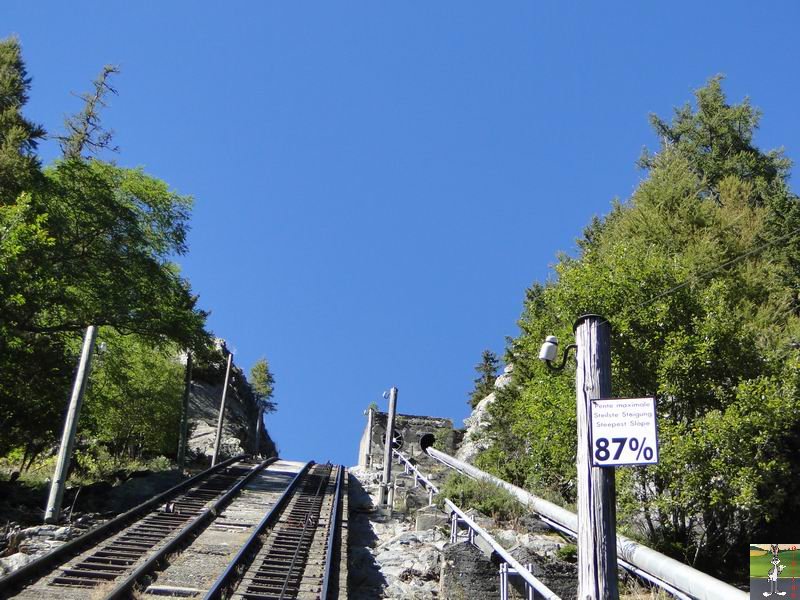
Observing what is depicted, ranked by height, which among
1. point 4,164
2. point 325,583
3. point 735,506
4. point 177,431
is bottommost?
point 325,583

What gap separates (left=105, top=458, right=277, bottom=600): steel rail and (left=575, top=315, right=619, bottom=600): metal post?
5.34m

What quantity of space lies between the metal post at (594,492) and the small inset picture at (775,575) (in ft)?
3.63

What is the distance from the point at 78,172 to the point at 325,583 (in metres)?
20.1

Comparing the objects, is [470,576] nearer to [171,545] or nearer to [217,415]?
[171,545]

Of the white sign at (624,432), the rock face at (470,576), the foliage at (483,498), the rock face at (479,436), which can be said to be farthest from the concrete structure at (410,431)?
the white sign at (624,432)

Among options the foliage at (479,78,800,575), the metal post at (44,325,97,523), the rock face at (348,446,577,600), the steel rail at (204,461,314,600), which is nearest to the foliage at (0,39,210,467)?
the metal post at (44,325,97,523)

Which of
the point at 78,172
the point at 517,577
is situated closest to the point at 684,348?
the point at 517,577

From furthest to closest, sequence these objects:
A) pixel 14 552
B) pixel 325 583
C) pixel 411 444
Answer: pixel 411 444 → pixel 14 552 → pixel 325 583

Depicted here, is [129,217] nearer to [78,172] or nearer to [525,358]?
[78,172]

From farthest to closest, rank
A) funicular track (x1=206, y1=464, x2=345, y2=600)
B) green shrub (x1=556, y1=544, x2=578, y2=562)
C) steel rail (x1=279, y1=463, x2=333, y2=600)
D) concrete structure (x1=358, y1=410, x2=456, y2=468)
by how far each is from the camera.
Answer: concrete structure (x1=358, y1=410, x2=456, y2=468) < green shrub (x1=556, y1=544, x2=578, y2=562) < steel rail (x1=279, y1=463, x2=333, y2=600) < funicular track (x1=206, y1=464, x2=345, y2=600)

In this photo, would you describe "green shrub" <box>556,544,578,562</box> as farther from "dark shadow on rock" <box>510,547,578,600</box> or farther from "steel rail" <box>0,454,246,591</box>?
"steel rail" <box>0,454,246,591</box>

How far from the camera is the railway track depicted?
8461 millimetres

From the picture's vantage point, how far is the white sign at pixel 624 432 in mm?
5828

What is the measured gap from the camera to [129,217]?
79.3ft
